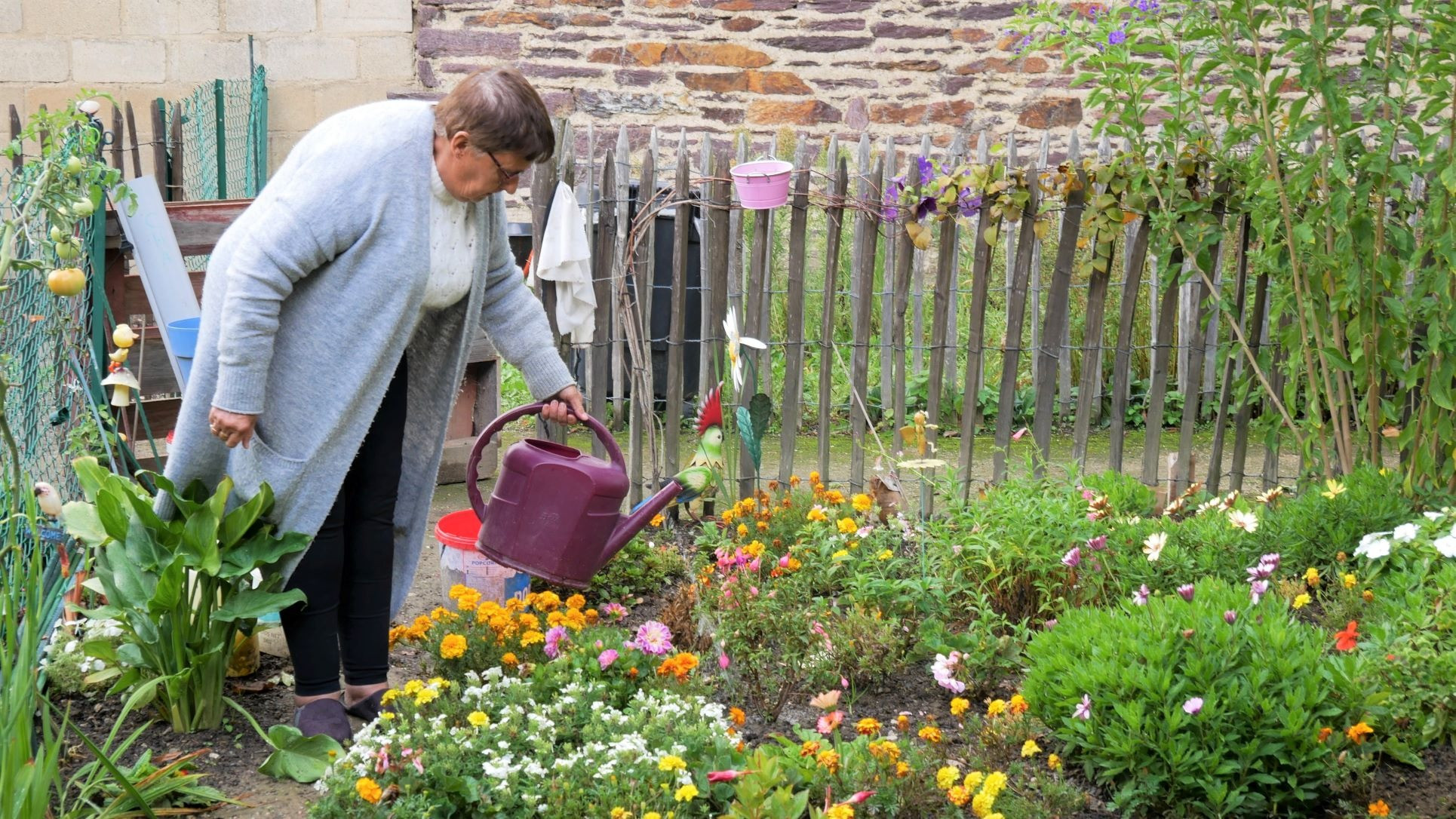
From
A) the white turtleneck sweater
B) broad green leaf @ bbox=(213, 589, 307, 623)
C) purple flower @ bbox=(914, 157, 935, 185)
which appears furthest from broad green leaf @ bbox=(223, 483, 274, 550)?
purple flower @ bbox=(914, 157, 935, 185)

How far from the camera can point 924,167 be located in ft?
14.6

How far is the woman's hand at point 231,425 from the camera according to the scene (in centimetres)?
234

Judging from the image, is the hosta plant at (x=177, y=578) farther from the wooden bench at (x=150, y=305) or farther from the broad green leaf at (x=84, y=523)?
the wooden bench at (x=150, y=305)

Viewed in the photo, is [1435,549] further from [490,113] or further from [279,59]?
[279,59]

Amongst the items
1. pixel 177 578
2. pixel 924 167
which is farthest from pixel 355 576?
pixel 924 167

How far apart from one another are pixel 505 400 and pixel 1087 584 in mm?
3986

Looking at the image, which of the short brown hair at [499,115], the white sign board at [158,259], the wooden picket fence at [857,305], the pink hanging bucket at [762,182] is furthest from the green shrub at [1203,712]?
the white sign board at [158,259]

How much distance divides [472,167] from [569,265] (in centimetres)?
165

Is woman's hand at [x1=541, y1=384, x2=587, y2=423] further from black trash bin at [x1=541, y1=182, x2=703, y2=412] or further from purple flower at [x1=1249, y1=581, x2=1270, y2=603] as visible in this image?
black trash bin at [x1=541, y1=182, x2=703, y2=412]

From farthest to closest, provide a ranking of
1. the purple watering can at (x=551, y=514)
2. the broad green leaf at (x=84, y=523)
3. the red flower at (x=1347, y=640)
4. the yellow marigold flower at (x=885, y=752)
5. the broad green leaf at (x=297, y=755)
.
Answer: the purple watering can at (x=551, y=514) < the broad green leaf at (x=84, y=523) < the broad green leaf at (x=297, y=755) < the red flower at (x=1347, y=640) < the yellow marigold flower at (x=885, y=752)

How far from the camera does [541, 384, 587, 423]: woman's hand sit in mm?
2867

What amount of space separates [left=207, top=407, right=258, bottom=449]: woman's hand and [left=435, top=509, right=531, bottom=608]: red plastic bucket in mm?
971

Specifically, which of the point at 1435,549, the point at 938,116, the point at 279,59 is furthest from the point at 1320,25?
the point at 279,59

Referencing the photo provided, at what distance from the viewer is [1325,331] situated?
3.70 metres
